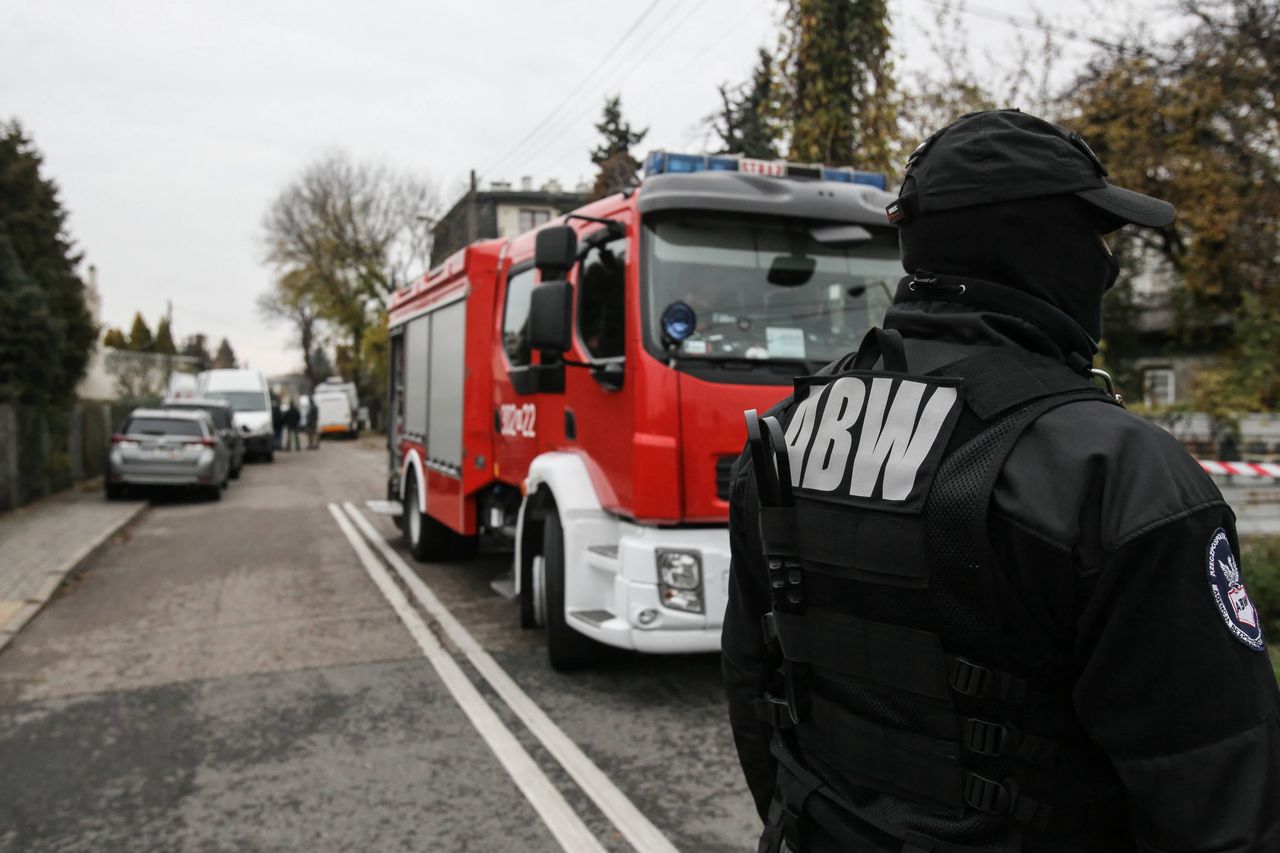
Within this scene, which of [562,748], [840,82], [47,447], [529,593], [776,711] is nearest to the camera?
[776,711]

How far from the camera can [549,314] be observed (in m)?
5.38

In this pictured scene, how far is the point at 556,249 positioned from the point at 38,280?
66.8 ft

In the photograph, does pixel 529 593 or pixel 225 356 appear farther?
pixel 225 356

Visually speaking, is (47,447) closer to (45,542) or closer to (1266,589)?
(45,542)

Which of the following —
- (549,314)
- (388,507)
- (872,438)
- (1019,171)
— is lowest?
(388,507)

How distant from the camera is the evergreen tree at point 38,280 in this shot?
1540 cm

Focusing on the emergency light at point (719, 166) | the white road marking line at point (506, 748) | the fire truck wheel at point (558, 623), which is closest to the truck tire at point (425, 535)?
the white road marking line at point (506, 748)

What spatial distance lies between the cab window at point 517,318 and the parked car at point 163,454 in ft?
35.5

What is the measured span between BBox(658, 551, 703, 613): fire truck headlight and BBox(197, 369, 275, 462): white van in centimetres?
2261

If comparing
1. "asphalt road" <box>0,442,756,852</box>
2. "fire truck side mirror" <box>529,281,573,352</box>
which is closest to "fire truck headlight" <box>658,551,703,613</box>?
"asphalt road" <box>0,442,756,852</box>

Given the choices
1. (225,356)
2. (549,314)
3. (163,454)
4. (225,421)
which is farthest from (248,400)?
(225,356)

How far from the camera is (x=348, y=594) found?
8.52m

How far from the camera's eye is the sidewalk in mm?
8109

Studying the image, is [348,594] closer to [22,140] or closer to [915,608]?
[915,608]
